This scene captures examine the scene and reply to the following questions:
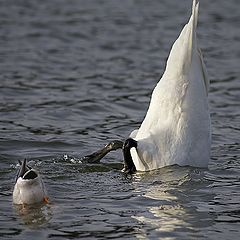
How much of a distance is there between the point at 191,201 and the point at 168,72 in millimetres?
1725

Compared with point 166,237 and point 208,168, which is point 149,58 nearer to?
point 208,168

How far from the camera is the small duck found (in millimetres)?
7852

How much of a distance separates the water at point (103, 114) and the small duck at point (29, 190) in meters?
0.10

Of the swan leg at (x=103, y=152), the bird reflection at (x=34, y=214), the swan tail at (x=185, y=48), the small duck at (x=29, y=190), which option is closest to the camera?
the bird reflection at (x=34, y=214)

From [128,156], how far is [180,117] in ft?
2.28

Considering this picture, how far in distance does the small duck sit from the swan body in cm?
149

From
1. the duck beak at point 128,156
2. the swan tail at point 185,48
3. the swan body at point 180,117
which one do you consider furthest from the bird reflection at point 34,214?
the swan tail at point 185,48

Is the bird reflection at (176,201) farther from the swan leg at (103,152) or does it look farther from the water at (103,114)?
the swan leg at (103,152)

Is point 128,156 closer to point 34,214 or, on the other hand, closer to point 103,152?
point 103,152

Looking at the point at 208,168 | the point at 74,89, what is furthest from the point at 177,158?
the point at 74,89

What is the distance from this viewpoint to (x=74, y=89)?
1395 centimetres

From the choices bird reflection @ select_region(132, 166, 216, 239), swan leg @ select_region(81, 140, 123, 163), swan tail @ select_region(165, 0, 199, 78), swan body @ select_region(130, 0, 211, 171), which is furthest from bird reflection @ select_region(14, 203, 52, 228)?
swan tail @ select_region(165, 0, 199, 78)

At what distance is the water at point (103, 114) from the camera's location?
24.6 ft

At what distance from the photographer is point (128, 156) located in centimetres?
922
